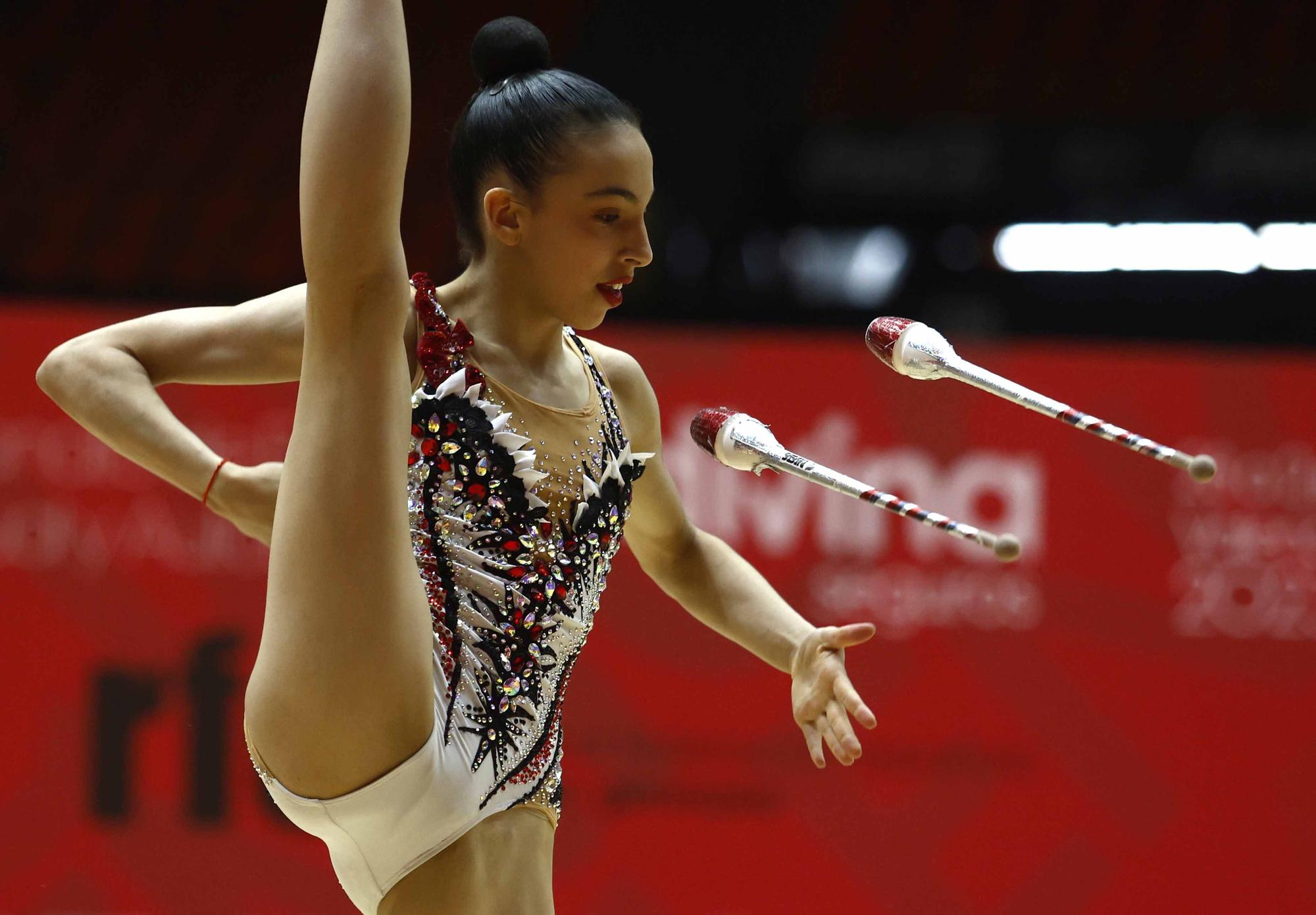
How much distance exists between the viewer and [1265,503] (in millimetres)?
2639

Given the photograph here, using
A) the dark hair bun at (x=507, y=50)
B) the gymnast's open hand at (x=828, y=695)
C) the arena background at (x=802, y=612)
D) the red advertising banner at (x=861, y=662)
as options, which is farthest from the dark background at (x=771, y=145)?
the gymnast's open hand at (x=828, y=695)

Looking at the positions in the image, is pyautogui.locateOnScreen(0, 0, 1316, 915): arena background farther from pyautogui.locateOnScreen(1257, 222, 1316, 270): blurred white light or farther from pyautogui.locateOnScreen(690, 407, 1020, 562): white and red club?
pyautogui.locateOnScreen(690, 407, 1020, 562): white and red club

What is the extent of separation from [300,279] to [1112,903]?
202 cm

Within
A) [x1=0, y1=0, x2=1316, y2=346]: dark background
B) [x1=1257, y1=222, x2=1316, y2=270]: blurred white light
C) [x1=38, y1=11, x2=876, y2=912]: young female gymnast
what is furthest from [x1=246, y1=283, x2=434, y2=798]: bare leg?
[x1=1257, y1=222, x2=1316, y2=270]: blurred white light

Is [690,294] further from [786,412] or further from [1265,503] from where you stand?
[1265,503]

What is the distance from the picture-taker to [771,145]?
340 centimetres

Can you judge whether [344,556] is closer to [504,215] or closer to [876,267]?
[504,215]

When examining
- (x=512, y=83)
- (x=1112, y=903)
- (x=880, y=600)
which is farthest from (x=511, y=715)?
(x=1112, y=903)

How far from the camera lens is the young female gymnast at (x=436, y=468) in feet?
3.09

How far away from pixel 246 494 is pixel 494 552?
221mm

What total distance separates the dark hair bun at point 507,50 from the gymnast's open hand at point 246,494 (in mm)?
374

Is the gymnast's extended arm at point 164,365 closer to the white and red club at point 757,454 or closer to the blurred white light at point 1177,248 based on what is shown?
the white and red club at point 757,454

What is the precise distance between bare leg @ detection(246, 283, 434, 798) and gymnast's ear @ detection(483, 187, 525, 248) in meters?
0.23

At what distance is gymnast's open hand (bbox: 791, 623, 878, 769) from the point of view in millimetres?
1024
